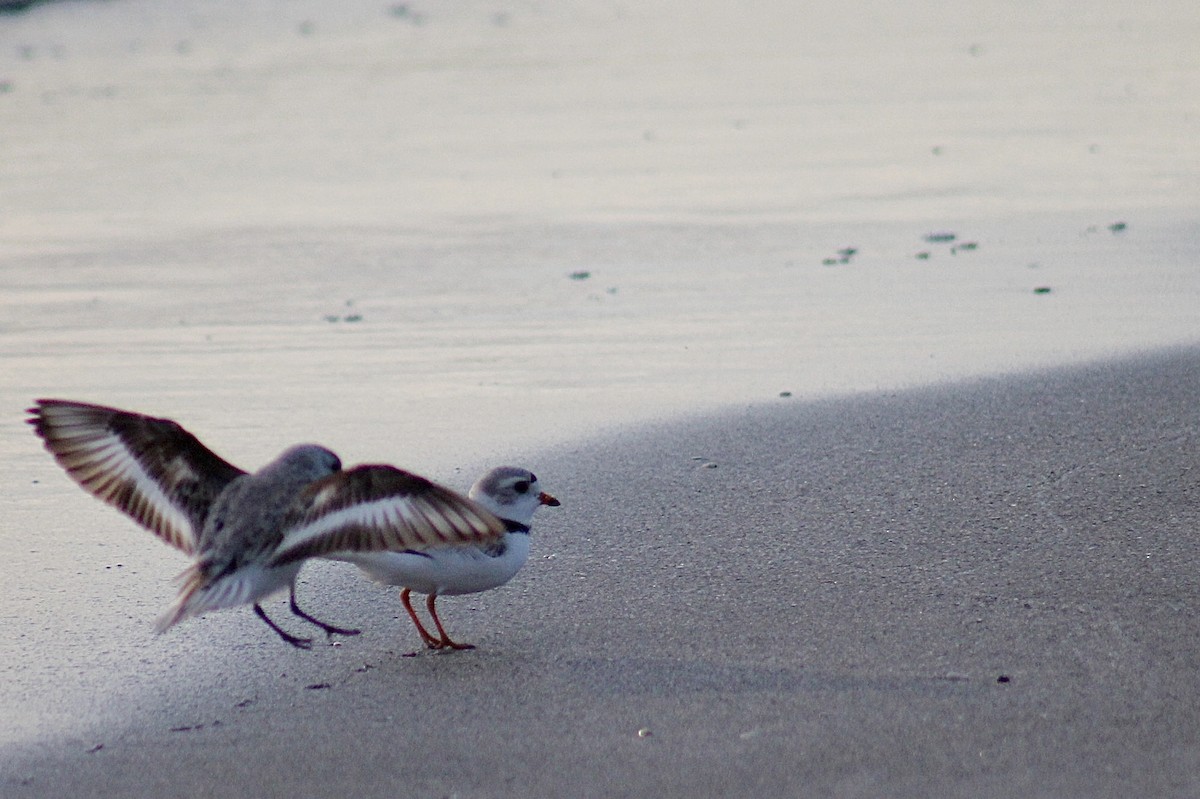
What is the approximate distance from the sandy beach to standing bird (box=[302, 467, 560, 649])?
155mm

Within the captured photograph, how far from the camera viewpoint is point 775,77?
20.3 metres

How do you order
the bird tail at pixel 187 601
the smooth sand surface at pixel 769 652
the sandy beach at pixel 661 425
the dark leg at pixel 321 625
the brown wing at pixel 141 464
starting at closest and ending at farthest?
the smooth sand surface at pixel 769 652
the sandy beach at pixel 661 425
the bird tail at pixel 187 601
the dark leg at pixel 321 625
the brown wing at pixel 141 464

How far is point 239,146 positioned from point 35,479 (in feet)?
33.3

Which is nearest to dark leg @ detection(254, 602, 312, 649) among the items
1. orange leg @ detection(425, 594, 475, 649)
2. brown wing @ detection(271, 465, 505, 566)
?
brown wing @ detection(271, 465, 505, 566)

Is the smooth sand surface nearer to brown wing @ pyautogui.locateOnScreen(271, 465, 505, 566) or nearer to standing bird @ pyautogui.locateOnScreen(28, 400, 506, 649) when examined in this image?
standing bird @ pyautogui.locateOnScreen(28, 400, 506, 649)

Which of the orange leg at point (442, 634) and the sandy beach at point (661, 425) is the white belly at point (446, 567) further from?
the sandy beach at point (661, 425)

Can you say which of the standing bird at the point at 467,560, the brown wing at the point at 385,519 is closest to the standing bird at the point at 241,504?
the brown wing at the point at 385,519

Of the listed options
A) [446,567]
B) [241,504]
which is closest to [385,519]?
[446,567]

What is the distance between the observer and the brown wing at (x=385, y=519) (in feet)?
15.7

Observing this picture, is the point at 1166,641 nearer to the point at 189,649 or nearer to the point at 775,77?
the point at 189,649

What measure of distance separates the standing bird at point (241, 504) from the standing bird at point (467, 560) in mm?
108

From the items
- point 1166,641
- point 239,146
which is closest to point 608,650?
point 1166,641

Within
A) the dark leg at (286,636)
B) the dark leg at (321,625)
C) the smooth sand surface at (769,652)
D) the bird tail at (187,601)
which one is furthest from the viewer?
the dark leg at (321,625)

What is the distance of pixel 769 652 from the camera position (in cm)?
498
